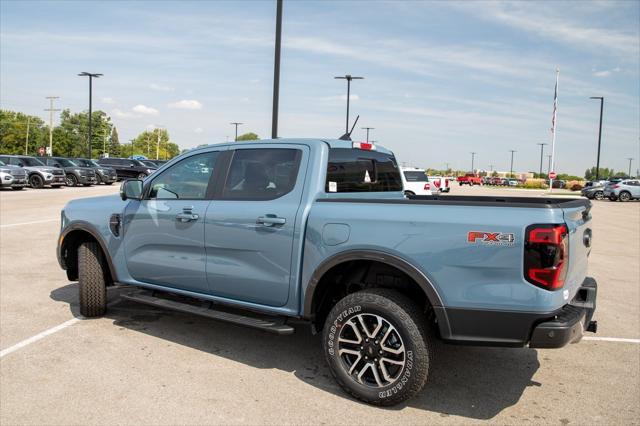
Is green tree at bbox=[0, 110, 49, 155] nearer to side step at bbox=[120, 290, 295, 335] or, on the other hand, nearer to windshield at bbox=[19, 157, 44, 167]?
windshield at bbox=[19, 157, 44, 167]

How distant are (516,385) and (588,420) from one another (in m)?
0.65

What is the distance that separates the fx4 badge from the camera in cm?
317

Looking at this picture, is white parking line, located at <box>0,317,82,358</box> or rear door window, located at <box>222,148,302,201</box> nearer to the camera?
rear door window, located at <box>222,148,302,201</box>

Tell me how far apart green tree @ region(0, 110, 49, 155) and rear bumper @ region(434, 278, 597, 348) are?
10293cm

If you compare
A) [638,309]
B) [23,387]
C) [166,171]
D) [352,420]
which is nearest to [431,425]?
[352,420]

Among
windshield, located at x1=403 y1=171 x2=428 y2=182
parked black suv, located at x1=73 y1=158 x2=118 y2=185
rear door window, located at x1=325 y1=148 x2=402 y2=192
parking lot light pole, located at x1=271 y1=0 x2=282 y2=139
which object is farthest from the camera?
parked black suv, located at x1=73 y1=158 x2=118 y2=185

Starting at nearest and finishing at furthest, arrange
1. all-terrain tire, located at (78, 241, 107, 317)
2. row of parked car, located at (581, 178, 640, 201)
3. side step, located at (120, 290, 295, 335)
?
side step, located at (120, 290, 295, 335)
all-terrain tire, located at (78, 241, 107, 317)
row of parked car, located at (581, 178, 640, 201)

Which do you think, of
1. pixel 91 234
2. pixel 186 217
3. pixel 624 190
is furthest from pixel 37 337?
pixel 624 190

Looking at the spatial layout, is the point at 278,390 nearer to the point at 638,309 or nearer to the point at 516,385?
the point at 516,385

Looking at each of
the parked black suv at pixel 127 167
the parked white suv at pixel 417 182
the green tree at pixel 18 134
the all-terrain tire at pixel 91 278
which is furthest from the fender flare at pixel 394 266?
the green tree at pixel 18 134

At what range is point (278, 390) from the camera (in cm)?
387

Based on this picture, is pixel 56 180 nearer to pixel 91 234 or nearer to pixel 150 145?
pixel 91 234

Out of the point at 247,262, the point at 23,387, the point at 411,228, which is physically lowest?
the point at 23,387

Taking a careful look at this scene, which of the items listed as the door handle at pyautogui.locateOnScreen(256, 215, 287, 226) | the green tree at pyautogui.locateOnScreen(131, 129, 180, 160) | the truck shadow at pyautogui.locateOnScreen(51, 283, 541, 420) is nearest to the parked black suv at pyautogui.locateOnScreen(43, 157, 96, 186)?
the truck shadow at pyautogui.locateOnScreen(51, 283, 541, 420)
